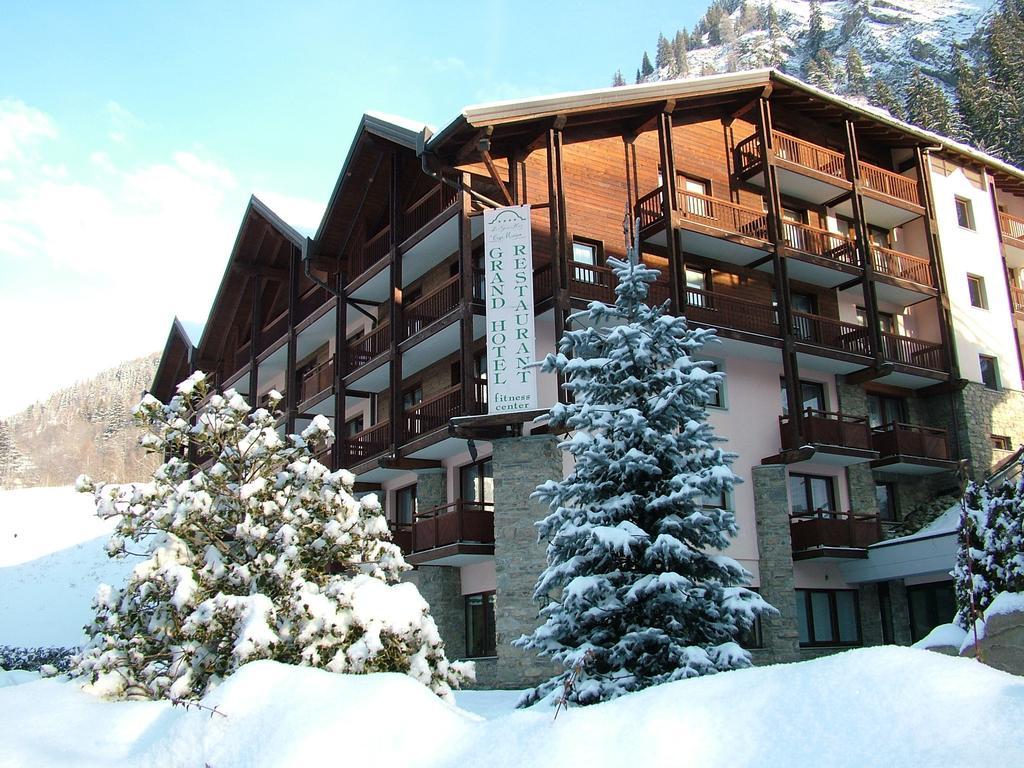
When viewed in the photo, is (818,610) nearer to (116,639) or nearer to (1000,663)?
(1000,663)

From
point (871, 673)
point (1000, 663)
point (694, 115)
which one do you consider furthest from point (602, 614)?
point (694, 115)

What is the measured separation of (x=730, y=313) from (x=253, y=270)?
19.5 m

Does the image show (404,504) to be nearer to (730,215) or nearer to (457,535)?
(457,535)

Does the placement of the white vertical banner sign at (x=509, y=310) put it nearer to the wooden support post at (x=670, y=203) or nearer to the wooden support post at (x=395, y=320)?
the wooden support post at (x=670, y=203)

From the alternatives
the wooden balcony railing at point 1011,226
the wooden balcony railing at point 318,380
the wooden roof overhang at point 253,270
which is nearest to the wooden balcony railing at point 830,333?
the wooden balcony railing at point 1011,226

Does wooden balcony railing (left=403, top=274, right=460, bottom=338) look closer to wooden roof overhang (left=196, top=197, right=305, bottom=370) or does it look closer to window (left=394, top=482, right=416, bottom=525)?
window (left=394, top=482, right=416, bottom=525)

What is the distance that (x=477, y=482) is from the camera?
25562 mm

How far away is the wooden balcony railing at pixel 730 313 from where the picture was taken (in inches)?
977

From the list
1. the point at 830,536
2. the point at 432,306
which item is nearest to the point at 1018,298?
the point at 830,536

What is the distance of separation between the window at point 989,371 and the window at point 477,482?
1737 cm

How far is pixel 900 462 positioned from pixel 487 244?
13632mm

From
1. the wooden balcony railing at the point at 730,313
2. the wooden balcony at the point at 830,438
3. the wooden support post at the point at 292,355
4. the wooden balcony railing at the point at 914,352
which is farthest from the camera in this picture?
the wooden support post at the point at 292,355

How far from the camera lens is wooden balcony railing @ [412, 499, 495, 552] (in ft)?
78.0

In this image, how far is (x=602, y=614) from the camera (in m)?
14.1
